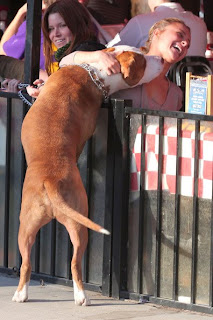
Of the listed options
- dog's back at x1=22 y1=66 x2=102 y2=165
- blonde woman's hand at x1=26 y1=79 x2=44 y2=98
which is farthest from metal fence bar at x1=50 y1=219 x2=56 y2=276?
blonde woman's hand at x1=26 y1=79 x2=44 y2=98

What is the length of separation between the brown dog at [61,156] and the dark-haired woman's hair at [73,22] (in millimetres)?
895

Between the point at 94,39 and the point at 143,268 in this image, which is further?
the point at 94,39

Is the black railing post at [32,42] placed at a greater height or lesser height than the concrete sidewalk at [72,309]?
greater

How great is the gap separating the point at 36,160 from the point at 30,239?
50cm

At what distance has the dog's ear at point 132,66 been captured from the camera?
6.47m

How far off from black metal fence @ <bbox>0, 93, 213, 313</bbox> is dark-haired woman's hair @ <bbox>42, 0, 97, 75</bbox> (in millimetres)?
969

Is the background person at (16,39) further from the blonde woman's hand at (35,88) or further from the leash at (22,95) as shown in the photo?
the blonde woman's hand at (35,88)

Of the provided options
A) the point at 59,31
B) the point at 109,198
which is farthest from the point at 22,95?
the point at 109,198

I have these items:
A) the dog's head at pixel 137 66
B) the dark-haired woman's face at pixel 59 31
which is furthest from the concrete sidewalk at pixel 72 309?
the dark-haired woman's face at pixel 59 31

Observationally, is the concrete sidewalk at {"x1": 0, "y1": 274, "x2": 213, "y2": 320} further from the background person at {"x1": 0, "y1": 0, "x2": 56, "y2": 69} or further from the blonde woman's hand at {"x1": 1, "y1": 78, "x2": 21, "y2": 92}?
the background person at {"x1": 0, "y1": 0, "x2": 56, "y2": 69}

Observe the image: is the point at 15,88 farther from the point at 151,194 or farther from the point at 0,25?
the point at 0,25

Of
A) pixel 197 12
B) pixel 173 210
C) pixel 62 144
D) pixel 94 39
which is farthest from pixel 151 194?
pixel 197 12

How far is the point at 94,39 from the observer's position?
24.0 ft

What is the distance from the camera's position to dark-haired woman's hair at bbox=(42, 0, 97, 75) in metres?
7.30
